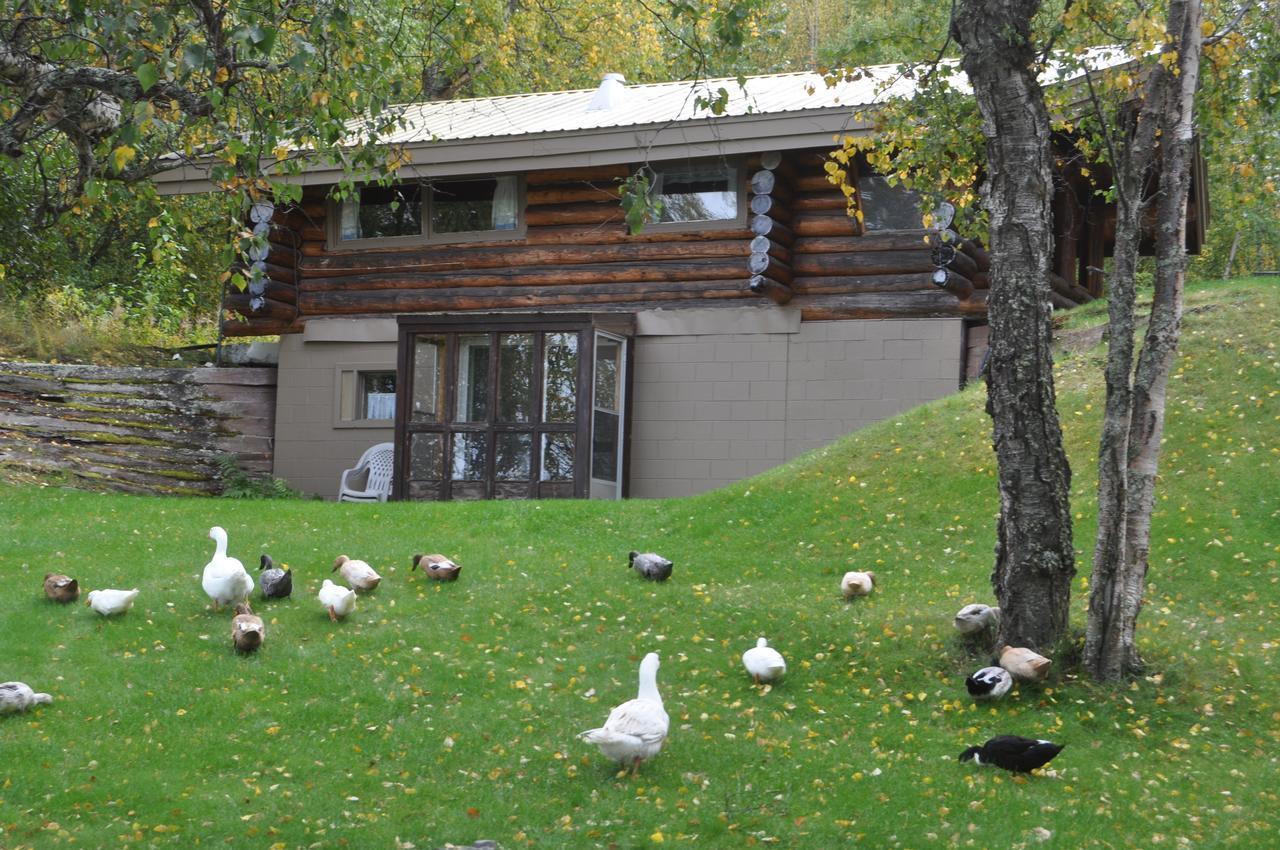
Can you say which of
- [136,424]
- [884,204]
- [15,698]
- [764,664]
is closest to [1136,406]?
[764,664]

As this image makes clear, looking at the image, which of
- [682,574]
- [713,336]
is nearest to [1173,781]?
[682,574]

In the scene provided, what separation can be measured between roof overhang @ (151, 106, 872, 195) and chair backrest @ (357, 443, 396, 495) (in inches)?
155

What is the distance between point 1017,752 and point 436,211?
1456cm

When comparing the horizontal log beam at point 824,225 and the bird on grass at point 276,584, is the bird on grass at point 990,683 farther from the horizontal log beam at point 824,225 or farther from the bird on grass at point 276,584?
the horizontal log beam at point 824,225

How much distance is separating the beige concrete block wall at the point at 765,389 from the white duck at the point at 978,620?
8140 mm

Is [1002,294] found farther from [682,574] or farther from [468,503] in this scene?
[468,503]

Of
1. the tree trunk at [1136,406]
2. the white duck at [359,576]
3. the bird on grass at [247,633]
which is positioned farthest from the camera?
the white duck at [359,576]

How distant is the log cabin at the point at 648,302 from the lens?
17.2 meters

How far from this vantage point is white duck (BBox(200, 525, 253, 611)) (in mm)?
10319

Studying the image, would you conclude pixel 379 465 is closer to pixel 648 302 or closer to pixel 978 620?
pixel 648 302

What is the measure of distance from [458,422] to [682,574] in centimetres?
691

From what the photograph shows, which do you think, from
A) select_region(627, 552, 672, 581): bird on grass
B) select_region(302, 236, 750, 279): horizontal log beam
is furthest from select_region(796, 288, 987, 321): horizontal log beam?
select_region(627, 552, 672, 581): bird on grass

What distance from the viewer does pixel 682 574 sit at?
39.4 ft

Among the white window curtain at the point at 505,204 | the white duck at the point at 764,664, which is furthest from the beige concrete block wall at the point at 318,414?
the white duck at the point at 764,664
